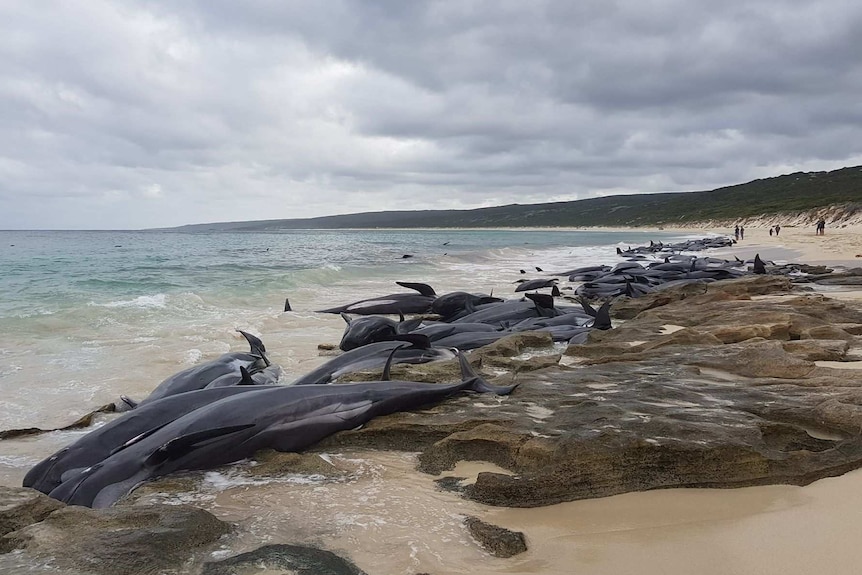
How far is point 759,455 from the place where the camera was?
3283 mm

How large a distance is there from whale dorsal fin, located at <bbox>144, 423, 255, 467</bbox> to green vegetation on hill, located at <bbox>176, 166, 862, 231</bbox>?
6312cm

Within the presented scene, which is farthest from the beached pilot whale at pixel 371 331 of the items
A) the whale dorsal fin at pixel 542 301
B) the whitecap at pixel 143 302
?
the whitecap at pixel 143 302

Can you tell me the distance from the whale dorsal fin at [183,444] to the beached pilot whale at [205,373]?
2.01 metres

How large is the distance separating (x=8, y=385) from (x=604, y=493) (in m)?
7.09

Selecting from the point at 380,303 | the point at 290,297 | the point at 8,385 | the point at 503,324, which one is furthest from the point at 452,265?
the point at 8,385

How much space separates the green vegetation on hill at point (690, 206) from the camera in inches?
2931

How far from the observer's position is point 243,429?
3.99 m

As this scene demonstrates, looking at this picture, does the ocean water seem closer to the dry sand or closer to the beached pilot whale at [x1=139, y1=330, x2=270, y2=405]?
A: the beached pilot whale at [x1=139, y1=330, x2=270, y2=405]

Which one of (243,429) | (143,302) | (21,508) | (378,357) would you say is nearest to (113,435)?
(243,429)

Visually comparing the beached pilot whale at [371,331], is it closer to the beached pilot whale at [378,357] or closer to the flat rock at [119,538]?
the beached pilot whale at [378,357]

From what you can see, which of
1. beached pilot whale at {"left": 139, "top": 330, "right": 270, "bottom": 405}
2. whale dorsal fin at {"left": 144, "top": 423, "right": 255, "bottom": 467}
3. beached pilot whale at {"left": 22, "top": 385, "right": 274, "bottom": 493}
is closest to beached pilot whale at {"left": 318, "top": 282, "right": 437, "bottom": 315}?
beached pilot whale at {"left": 139, "top": 330, "right": 270, "bottom": 405}

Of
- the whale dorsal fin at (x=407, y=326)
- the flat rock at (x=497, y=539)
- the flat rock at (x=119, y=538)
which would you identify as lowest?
the flat rock at (x=497, y=539)

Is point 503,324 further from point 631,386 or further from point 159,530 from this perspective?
point 159,530

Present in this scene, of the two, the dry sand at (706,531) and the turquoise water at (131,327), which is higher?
the dry sand at (706,531)
